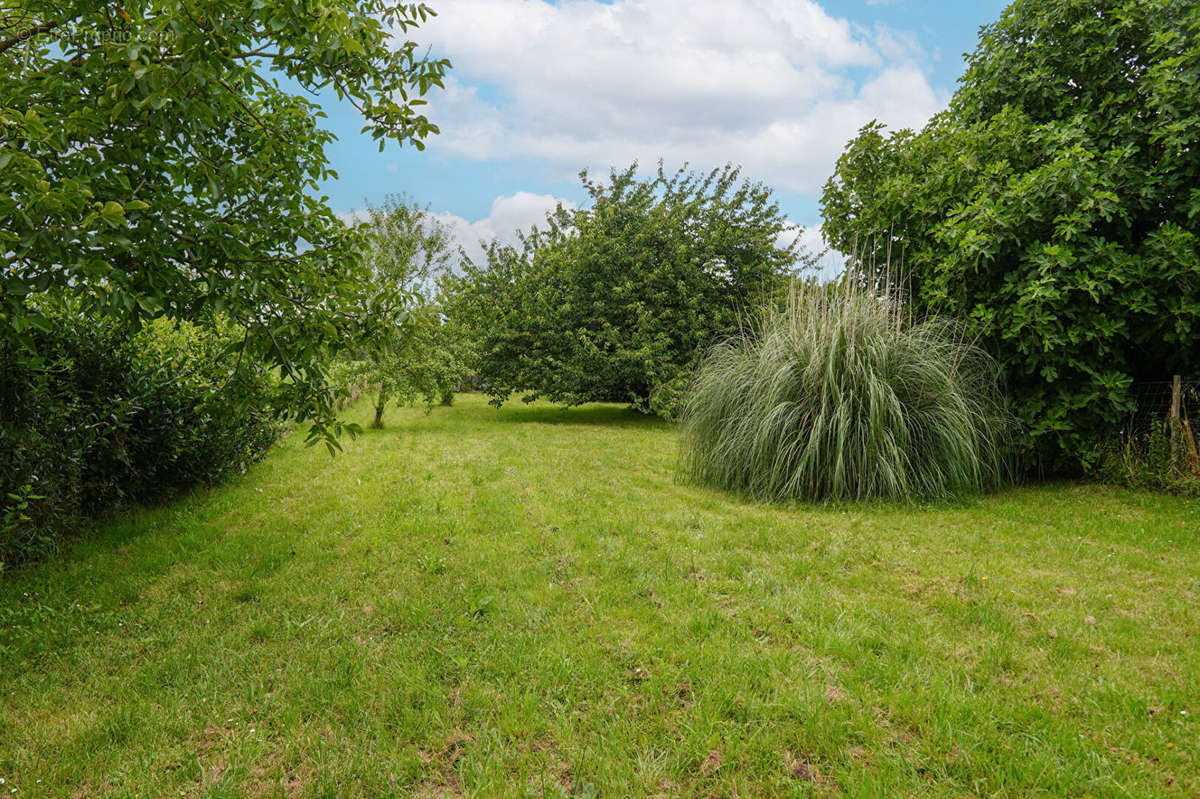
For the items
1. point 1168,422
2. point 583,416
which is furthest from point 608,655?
point 583,416

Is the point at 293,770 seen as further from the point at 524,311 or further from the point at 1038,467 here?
the point at 524,311

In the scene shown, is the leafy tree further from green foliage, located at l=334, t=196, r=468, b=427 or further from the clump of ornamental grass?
the clump of ornamental grass

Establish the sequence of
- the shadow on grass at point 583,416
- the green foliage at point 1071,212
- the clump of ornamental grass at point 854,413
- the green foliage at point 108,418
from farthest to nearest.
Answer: the shadow on grass at point 583,416
the green foliage at point 1071,212
the clump of ornamental grass at point 854,413
the green foliage at point 108,418

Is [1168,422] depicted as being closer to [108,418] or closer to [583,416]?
[108,418]

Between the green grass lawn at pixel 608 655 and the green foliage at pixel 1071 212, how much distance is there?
1.80 m

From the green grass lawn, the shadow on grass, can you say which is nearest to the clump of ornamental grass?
the green grass lawn

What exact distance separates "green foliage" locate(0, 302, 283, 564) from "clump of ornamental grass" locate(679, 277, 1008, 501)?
181 inches

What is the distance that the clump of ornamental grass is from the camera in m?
5.95

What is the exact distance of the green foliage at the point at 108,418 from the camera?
4.07m

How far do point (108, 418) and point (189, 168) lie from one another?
3217 mm

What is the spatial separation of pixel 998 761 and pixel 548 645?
6.26 feet

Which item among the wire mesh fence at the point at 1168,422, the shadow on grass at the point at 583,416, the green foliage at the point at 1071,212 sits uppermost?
the green foliage at the point at 1071,212

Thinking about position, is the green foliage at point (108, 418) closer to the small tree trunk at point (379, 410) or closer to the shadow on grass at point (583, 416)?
the small tree trunk at point (379, 410)

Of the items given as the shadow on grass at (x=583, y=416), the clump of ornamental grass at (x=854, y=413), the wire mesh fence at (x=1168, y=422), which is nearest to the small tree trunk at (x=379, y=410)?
the shadow on grass at (x=583, y=416)
